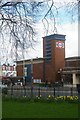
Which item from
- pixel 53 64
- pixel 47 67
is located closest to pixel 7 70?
pixel 53 64

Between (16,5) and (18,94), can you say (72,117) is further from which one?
(18,94)

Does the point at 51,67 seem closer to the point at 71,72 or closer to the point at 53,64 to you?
the point at 53,64

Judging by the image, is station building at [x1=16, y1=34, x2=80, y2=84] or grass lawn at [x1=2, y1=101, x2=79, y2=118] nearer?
grass lawn at [x1=2, y1=101, x2=79, y2=118]

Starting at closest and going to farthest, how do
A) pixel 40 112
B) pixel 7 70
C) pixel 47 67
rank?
pixel 40 112 → pixel 7 70 → pixel 47 67

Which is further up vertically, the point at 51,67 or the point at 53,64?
the point at 53,64

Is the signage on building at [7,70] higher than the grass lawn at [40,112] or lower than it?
higher

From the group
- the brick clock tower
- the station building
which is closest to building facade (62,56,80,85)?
the station building

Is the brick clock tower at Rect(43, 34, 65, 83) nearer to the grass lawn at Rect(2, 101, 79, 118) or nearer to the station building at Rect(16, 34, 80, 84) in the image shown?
the station building at Rect(16, 34, 80, 84)

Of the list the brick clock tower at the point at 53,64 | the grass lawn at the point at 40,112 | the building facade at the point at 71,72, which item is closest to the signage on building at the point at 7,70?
the grass lawn at the point at 40,112

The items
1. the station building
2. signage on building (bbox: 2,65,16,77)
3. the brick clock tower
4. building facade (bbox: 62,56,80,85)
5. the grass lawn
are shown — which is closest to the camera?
the grass lawn

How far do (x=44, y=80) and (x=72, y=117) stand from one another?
86654 mm

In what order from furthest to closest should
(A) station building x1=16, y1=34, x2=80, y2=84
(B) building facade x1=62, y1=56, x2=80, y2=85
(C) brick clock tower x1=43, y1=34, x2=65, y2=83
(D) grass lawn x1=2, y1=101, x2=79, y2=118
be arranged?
(C) brick clock tower x1=43, y1=34, x2=65, y2=83 → (A) station building x1=16, y1=34, x2=80, y2=84 → (B) building facade x1=62, y1=56, x2=80, y2=85 → (D) grass lawn x1=2, y1=101, x2=79, y2=118

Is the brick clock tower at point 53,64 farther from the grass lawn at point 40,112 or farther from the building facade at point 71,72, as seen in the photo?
the grass lawn at point 40,112

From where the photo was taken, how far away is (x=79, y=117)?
16.8 metres
